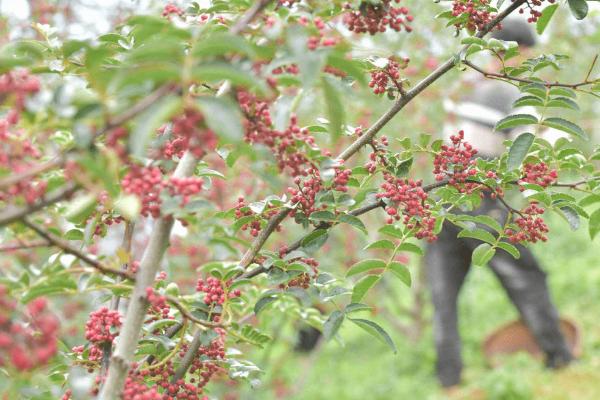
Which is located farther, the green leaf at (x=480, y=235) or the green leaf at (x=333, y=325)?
the green leaf at (x=480, y=235)

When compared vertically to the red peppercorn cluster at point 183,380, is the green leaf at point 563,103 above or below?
above

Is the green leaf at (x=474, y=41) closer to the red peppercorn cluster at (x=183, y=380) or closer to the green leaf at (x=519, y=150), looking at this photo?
the green leaf at (x=519, y=150)

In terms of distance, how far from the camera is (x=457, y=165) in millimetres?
1431

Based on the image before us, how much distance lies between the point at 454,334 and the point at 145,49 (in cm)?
462

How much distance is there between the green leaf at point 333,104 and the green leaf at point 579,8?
0.63 metres

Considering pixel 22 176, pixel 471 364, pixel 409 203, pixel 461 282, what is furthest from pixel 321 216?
pixel 471 364

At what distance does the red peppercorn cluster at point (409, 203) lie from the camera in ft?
4.39

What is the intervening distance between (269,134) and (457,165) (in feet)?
1.86

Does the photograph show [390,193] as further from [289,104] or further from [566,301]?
[566,301]

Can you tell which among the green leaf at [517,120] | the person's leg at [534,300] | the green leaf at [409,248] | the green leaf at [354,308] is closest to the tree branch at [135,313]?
the green leaf at [354,308]

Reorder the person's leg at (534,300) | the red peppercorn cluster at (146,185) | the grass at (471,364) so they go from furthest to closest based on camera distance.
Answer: the person's leg at (534,300)
the grass at (471,364)
the red peppercorn cluster at (146,185)

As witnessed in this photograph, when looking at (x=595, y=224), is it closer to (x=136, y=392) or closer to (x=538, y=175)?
(x=538, y=175)

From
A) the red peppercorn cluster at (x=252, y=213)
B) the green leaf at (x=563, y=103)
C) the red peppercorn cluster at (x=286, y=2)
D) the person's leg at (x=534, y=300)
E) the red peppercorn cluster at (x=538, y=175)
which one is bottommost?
the person's leg at (x=534, y=300)

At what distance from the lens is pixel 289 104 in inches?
39.9
